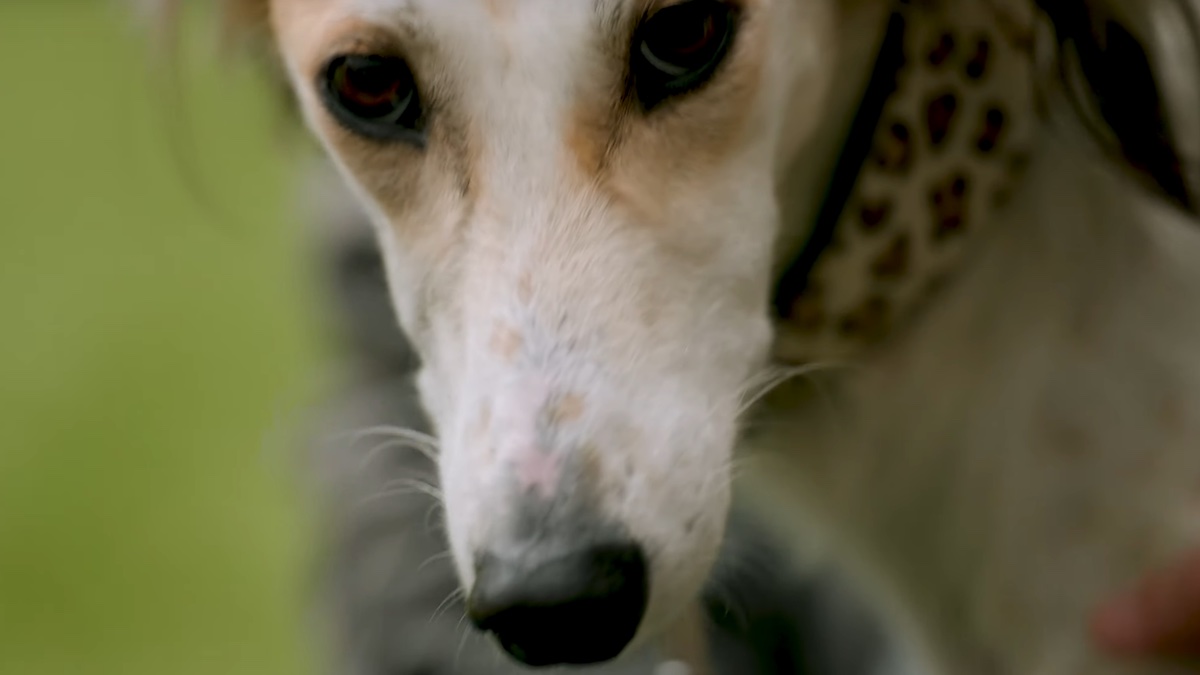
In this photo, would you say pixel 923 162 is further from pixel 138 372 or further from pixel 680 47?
pixel 138 372

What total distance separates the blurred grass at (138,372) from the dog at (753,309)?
19.6 inches

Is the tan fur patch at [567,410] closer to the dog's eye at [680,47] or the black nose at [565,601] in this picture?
the black nose at [565,601]

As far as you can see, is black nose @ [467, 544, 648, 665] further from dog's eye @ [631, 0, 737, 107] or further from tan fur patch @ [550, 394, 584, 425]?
dog's eye @ [631, 0, 737, 107]

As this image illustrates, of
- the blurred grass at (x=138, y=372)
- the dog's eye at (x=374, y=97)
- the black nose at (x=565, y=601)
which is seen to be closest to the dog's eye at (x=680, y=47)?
the dog's eye at (x=374, y=97)

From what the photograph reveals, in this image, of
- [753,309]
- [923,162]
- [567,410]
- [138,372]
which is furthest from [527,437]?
[138,372]

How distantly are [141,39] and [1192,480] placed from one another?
0.92m

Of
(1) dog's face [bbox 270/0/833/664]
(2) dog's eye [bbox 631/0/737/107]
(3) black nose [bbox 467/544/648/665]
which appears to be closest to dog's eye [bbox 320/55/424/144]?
(1) dog's face [bbox 270/0/833/664]

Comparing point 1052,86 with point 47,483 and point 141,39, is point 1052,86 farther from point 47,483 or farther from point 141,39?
point 47,483

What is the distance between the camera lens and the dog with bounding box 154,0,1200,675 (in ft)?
2.32

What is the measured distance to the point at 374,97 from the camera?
82 cm

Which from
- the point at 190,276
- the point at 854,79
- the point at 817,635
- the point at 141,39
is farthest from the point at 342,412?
the point at 190,276

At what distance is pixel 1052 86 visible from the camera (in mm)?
968

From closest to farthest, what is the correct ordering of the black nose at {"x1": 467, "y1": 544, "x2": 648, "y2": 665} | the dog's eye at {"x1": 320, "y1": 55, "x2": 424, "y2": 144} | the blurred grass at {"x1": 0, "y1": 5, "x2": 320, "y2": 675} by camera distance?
the black nose at {"x1": 467, "y1": 544, "x2": 648, "y2": 665} < the dog's eye at {"x1": 320, "y1": 55, "x2": 424, "y2": 144} < the blurred grass at {"x1": 0, "y1": 5, "x2": 320, "y2": 675}

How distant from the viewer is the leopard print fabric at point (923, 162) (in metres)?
0.90
